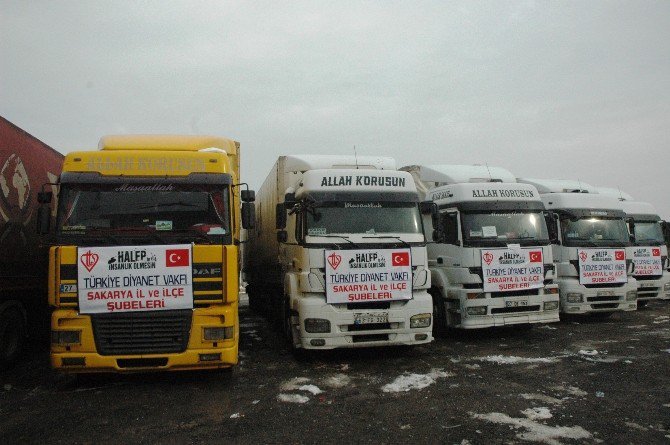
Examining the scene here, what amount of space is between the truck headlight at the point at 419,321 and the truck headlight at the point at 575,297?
4.73m

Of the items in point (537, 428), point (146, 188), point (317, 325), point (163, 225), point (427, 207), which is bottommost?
point (537, 428)

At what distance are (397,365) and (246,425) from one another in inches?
119

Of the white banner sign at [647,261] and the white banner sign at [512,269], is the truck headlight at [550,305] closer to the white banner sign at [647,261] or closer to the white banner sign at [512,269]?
→ the white banner sign at [512,269]

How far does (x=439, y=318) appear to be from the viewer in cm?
937

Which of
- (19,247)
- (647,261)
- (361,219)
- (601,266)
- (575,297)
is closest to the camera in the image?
(361,219)

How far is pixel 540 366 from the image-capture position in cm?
Answer: 680

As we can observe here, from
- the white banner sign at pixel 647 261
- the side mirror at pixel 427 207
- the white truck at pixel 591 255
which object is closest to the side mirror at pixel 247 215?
the side mirror at pixel 427 207

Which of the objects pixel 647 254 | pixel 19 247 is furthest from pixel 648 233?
pixel 19 247

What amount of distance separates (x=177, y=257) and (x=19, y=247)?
11.7 feet

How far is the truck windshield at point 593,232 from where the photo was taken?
1049cm

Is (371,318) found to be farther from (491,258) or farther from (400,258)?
(491,258)

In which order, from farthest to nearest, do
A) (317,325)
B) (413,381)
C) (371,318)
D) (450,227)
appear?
(450,227) < (371,318) < (317,325) < (413,381)

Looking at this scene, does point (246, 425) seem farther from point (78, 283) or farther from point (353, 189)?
point (353, 189)

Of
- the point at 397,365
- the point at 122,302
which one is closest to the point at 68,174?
the point at 122,302
